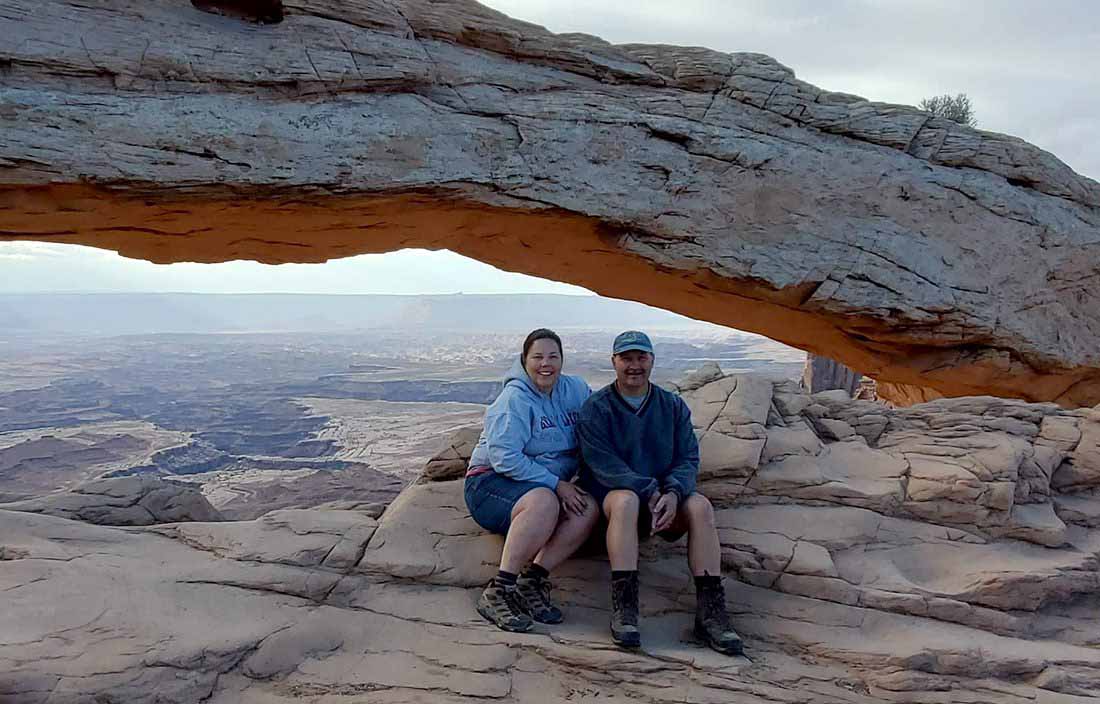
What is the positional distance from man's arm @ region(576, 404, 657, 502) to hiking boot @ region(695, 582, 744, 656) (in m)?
0.72

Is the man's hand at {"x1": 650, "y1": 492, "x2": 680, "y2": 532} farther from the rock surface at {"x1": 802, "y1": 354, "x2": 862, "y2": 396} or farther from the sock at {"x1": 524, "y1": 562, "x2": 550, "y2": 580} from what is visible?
the rock surface at {"x1": 802, "y1": 354, "x2": 862, "y2": 396}

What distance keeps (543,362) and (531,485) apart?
2.78ft

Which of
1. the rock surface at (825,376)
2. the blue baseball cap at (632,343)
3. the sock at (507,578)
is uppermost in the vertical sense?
the blue baseball cap at (632,343)

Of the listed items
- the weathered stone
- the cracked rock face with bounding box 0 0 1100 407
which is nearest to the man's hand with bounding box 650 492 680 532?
the weathered stone

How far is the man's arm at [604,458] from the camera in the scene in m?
4.85

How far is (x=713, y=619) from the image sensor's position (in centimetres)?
472

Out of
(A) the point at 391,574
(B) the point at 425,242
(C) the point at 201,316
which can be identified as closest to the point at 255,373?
(B) the point at 425,242

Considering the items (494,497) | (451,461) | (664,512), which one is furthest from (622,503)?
(451,461)

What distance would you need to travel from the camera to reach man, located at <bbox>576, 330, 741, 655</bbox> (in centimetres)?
463

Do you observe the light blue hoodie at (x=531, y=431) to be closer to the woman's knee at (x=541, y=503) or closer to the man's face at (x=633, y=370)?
the woman's knee at (x=541, y=503)

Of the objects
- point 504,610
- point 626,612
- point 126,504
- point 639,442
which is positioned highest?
point 639,442

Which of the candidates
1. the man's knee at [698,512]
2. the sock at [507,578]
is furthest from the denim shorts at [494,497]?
the man's knee at [698,512]

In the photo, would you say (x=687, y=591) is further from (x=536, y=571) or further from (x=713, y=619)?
(x=536, y=571)

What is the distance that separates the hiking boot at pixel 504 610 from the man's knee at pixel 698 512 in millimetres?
1232
